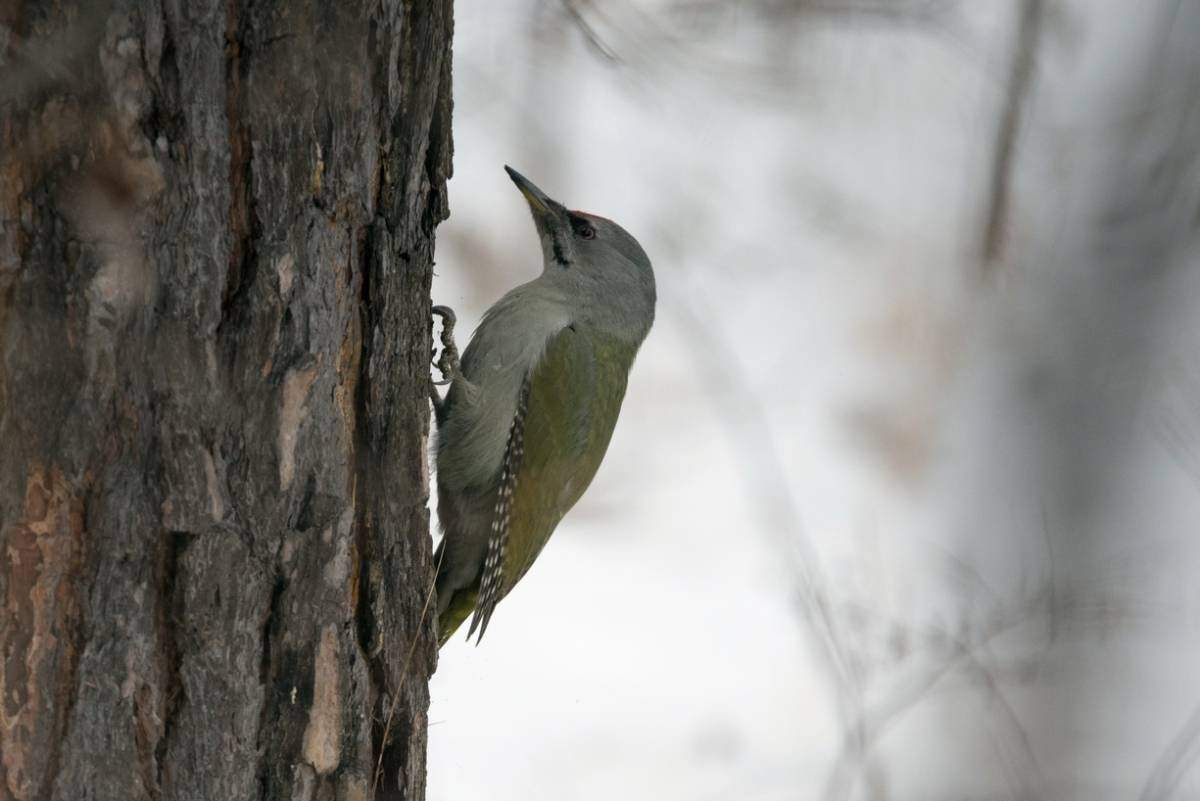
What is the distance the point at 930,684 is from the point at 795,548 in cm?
106

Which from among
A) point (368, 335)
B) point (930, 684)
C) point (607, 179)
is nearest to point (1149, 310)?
point (368, 335)

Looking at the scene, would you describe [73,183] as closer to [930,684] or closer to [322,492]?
[322,492]

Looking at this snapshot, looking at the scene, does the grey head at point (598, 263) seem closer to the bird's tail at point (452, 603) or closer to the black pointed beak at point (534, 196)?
the black pointed beak at point (534, 196)

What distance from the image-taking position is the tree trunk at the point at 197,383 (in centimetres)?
195

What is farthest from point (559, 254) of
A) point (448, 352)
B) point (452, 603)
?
point (452, 603)

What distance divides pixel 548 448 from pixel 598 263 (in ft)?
2.63

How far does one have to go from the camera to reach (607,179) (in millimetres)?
4758

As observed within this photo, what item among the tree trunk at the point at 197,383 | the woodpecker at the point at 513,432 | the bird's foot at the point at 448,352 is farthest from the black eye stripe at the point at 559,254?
the tree trunk at the point at 197,383

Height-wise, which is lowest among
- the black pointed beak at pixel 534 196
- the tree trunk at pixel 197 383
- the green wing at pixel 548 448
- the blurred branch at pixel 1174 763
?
the blurred branch at pixel 1174 763

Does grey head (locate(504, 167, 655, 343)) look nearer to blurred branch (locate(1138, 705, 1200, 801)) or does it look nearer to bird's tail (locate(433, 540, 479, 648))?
bird's tail (locate(433, 540, 479, 648))

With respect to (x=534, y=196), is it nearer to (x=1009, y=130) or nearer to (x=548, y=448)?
(x=548, y=448)

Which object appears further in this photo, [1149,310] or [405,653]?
[405,653]

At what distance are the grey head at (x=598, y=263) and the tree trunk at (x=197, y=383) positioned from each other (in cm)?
207

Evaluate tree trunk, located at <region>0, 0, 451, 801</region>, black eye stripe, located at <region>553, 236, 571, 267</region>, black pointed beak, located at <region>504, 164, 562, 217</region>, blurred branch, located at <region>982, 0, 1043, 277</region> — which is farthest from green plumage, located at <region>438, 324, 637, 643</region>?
blurred branch, located at <region>982, 0, 1043, 277</region>
